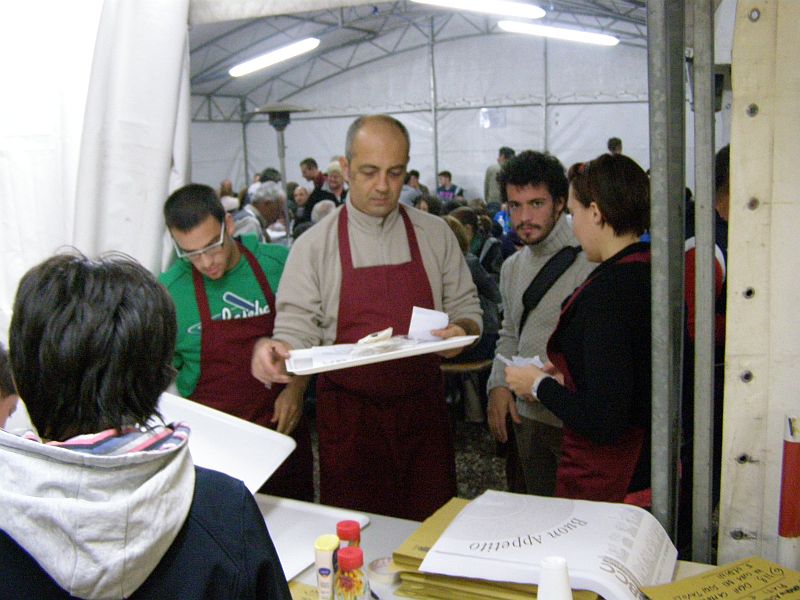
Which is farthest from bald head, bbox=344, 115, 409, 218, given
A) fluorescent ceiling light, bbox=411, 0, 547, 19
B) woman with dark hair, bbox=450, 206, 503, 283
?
→ fluorescent ceiling light, bbox=411, 0, 547, 19

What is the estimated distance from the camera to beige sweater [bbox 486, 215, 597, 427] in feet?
8.25

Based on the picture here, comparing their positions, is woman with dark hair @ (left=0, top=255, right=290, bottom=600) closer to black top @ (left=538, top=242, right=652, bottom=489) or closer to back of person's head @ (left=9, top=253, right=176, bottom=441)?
back of person's head @ (left=9, top=253, right=176, bottom=441)

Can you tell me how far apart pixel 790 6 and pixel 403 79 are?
13724 millimetres

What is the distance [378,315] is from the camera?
2305mm

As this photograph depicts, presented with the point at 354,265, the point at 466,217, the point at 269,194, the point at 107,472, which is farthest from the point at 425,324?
the point at 269,194

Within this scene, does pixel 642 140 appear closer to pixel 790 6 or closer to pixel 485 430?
pixel 485 430

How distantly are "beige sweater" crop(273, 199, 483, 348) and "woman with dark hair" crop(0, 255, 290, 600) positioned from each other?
1158 mm

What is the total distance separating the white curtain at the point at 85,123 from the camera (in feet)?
7.28

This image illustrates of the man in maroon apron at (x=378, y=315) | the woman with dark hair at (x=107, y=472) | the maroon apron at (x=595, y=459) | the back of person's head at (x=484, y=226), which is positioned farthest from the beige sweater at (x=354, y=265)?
the back of person's head at (x=484, y=226)

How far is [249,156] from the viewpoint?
56.7 feet

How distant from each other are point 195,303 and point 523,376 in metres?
1.01

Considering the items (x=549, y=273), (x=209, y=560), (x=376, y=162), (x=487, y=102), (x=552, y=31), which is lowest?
(x=209, y=560)

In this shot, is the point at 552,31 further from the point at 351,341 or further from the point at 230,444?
the point at 230,444

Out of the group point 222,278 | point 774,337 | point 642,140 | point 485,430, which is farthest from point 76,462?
point 642,140
